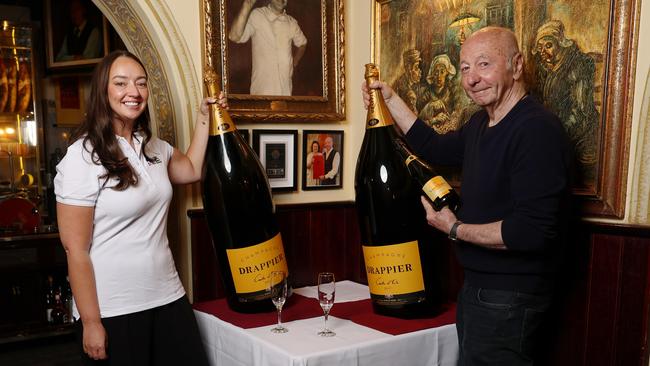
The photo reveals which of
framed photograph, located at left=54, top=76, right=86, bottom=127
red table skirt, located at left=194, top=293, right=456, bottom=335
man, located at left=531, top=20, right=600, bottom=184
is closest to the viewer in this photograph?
man, located at left=531, top=20, right=600, bottom=184

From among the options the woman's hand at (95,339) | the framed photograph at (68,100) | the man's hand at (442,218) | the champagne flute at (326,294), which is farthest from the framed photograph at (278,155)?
the framed photograph at (68,100)

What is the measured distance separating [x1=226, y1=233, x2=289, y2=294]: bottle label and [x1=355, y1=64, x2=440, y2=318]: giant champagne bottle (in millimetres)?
331

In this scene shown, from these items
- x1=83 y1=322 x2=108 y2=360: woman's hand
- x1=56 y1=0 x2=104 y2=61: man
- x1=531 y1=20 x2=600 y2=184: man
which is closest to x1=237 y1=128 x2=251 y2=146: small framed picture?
x1=83 y1=322 x2=108 y2=360: woman's hand

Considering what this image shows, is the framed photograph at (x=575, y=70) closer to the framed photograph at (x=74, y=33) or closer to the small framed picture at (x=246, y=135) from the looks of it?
the small framed picture at (x=246, y=135)

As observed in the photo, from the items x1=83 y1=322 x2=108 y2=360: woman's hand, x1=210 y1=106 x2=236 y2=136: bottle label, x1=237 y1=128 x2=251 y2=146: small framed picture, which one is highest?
x1=210 y1=106 x2=236 y2=136: bottle label

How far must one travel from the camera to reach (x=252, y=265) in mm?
1938

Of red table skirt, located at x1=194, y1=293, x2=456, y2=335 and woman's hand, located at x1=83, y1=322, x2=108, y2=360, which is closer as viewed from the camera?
woman's hand, located at x1=83, y1=322, x2=108, y2=360

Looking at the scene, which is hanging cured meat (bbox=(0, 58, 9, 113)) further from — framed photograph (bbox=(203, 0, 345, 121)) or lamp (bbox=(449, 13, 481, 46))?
lamp (bbox=(449, 13, 481, 46))

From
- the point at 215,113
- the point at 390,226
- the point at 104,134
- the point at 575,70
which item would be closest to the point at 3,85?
the point at 215,113

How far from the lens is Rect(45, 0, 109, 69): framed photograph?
3.98 metres

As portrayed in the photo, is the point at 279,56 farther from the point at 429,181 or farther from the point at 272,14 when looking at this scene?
the point at 429,181

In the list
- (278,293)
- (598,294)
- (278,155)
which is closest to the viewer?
(598,294)

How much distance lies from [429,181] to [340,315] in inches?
22.8

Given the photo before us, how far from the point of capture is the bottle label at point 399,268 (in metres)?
1.88
